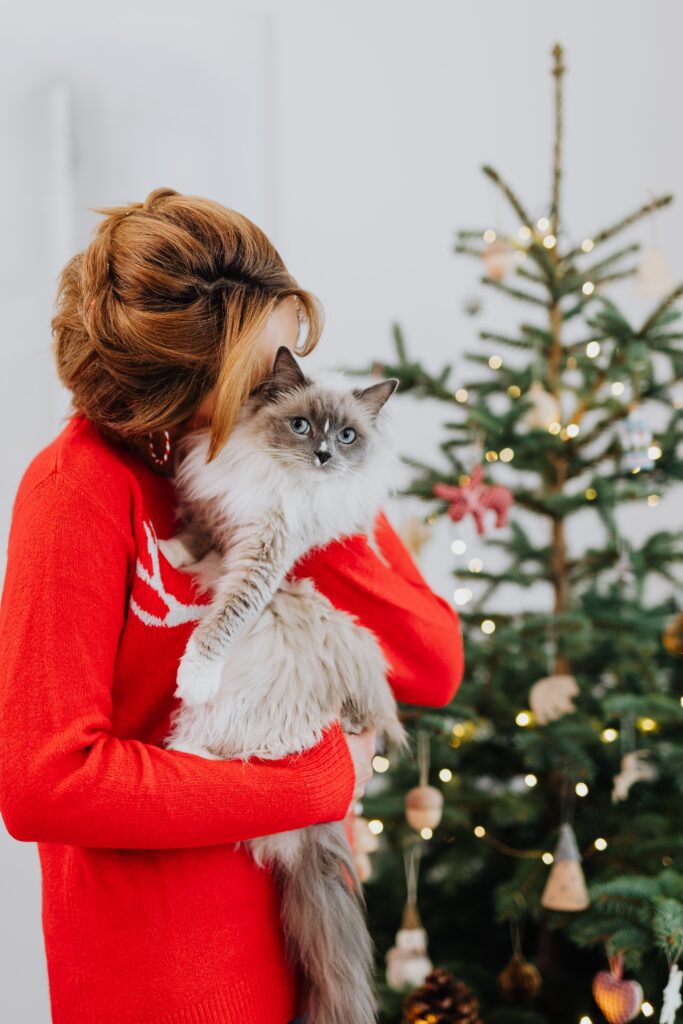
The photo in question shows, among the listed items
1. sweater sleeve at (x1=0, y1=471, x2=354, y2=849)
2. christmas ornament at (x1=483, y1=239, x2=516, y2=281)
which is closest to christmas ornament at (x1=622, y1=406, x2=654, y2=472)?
christmas ornament at (x1=483, y1=239, x2=516, y2=281)

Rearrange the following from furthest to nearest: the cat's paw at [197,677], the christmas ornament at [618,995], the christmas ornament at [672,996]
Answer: the christmas ornament at [618,995] → the christmas ornament at [672,996] → the cat's paw at [197,677]

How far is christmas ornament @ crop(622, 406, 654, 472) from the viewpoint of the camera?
1.77 metres

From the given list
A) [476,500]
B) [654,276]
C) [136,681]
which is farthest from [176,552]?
[654,276]

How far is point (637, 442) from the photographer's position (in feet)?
5.83

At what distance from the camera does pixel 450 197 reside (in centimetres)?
282

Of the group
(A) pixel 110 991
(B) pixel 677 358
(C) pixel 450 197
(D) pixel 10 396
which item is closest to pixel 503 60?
(C) pixel 450 197

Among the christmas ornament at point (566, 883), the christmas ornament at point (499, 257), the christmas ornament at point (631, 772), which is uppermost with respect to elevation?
the christmas ornament at point (499, 257)

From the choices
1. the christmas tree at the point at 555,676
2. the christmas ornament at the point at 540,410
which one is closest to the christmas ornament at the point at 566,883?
the christmas tree at the point at 555,676

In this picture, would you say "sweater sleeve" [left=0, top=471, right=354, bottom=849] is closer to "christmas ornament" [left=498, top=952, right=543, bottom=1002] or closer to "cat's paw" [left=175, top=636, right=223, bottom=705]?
"cat's paw" [left=175, top=636, right=223, bottom=705]

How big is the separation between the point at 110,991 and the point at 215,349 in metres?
0.77

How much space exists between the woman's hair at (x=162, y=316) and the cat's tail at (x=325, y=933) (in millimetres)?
532

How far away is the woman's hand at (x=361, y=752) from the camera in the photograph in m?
1.13

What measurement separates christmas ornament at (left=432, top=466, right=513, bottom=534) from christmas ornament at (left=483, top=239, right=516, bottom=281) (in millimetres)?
509

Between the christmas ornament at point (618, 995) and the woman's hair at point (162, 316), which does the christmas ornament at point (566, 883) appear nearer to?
the christmas ornament at point (618, 995)
